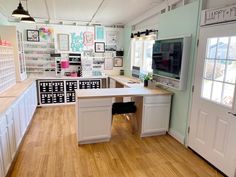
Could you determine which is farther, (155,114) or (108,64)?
(108,64)

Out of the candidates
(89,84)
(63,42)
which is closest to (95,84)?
(89,84)

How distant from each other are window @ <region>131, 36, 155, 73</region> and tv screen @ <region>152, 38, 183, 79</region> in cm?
79

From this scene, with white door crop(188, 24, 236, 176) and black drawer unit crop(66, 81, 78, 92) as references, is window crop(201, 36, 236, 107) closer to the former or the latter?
white door crop(188, 24, 236, 176)

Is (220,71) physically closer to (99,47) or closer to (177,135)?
(177,135)

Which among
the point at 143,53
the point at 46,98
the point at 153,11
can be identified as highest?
the point at 153,11

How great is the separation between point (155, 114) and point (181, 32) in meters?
1.53

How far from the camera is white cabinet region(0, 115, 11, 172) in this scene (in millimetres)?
2088

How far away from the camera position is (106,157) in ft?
9.04

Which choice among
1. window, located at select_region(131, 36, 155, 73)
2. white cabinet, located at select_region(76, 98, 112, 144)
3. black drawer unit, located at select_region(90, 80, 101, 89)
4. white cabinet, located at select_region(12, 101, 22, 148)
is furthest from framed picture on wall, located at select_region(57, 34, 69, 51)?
white cabinet, located at select_region(76, 98, 112, 144)

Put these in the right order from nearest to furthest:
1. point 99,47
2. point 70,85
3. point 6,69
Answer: point 6,69 → point 70,85 → point 99,47

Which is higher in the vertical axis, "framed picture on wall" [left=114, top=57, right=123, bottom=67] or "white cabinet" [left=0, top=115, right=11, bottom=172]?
"framed picture on wall" [left=114, top=57, right=123, bottom=67]

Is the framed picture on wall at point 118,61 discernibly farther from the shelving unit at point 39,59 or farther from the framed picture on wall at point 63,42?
the shelving unit at point 39,59

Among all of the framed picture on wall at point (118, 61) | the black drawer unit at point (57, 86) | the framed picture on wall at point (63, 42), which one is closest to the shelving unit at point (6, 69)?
the black drawer unit at point (57, 86)

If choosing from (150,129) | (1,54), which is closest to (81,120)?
(150,129)
